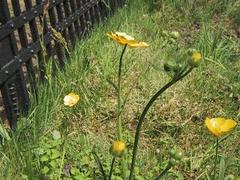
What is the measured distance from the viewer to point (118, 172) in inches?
82.2

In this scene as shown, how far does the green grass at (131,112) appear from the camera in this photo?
2.25m

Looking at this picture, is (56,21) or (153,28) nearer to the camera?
(56,21)

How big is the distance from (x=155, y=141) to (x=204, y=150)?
26 centimetres

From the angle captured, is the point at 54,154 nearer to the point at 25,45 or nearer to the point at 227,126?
the point at 227,126

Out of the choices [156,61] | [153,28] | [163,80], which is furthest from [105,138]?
[153,28]

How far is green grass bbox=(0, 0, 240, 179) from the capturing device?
2.25 meters

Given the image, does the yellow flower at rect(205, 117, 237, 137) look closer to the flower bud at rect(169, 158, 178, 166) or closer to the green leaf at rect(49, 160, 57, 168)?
the flower bud at rect(169, 158, 178, 166)

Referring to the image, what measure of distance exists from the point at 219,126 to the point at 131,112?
4.22ft

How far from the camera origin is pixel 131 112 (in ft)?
9.57

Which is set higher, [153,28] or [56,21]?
[56,21]

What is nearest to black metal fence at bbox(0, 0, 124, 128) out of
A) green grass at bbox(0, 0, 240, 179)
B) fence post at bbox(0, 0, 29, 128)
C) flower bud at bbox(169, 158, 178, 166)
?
fence post at bbox(0, 0, 29, 128)

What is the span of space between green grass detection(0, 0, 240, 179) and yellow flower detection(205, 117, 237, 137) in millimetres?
316

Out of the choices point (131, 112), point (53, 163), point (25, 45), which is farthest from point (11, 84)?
→ point (53, 163)

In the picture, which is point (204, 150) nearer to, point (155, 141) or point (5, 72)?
point (155, 141)
